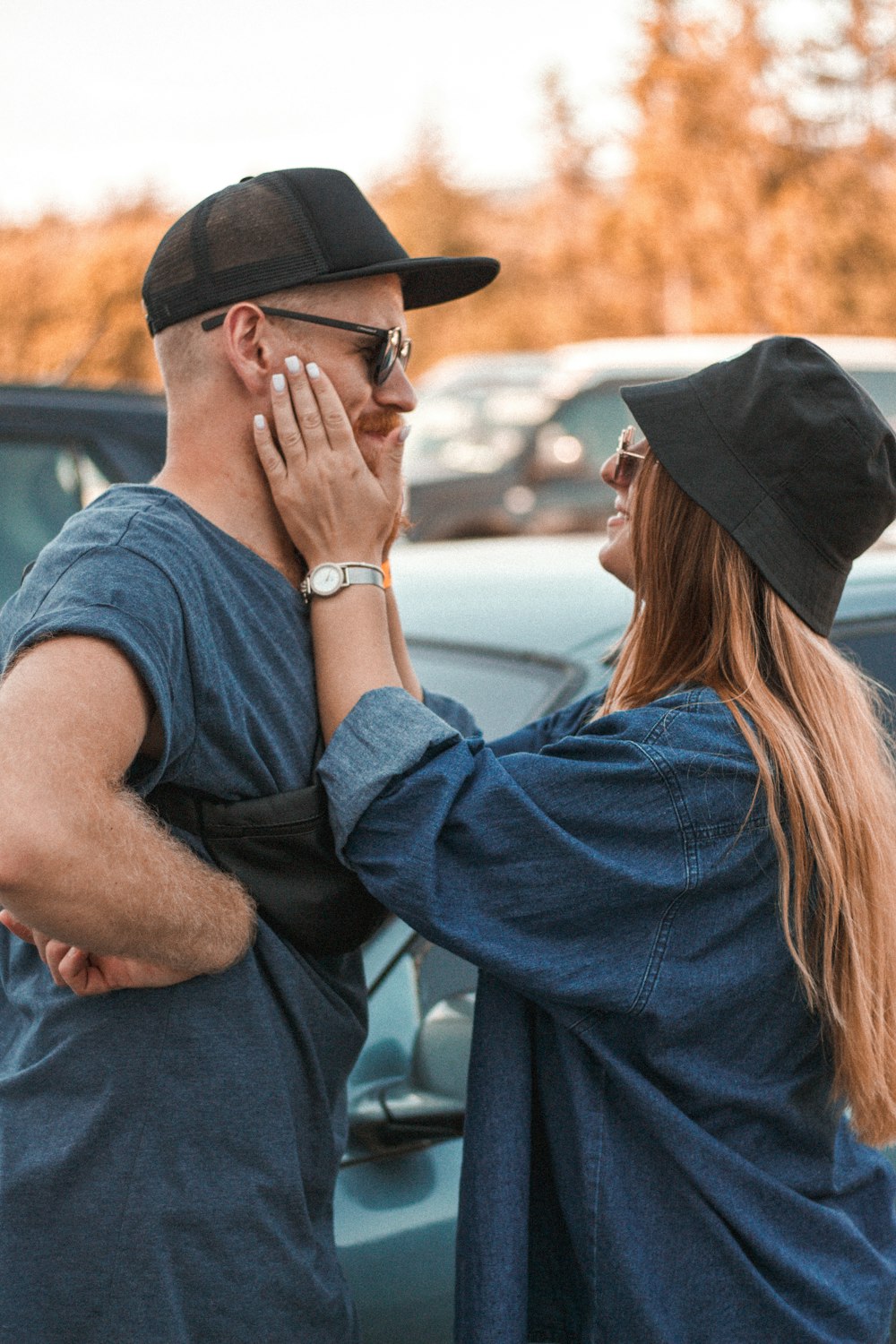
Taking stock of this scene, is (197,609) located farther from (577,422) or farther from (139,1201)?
(577,422)

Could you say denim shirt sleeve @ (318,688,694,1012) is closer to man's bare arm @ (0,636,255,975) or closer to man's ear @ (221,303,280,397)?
man's bare arm @ (0,636,255,975)

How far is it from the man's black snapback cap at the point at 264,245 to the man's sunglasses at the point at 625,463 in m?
0.40

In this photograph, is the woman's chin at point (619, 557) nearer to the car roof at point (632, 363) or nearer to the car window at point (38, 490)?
the car window at point (38, 490)

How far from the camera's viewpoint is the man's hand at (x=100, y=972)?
1.52 meters

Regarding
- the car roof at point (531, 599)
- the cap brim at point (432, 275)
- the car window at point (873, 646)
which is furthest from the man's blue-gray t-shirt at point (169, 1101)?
the car window at point (873, 646)

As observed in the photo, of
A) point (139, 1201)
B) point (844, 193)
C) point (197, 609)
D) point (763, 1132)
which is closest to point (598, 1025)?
point (763, 1132)

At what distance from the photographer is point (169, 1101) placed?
61.2 inches

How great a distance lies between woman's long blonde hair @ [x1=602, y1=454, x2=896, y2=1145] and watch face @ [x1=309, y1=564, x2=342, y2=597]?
1.32ft

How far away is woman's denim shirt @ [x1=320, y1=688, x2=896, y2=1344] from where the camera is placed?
163 cm

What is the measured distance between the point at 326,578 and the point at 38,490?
215 centimetres

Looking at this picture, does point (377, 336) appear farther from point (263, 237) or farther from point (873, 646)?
point (873, 646)

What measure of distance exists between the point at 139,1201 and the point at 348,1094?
0.57 m

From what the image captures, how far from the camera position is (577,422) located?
11.1 metres

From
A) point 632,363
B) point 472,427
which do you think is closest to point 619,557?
point 632,363
